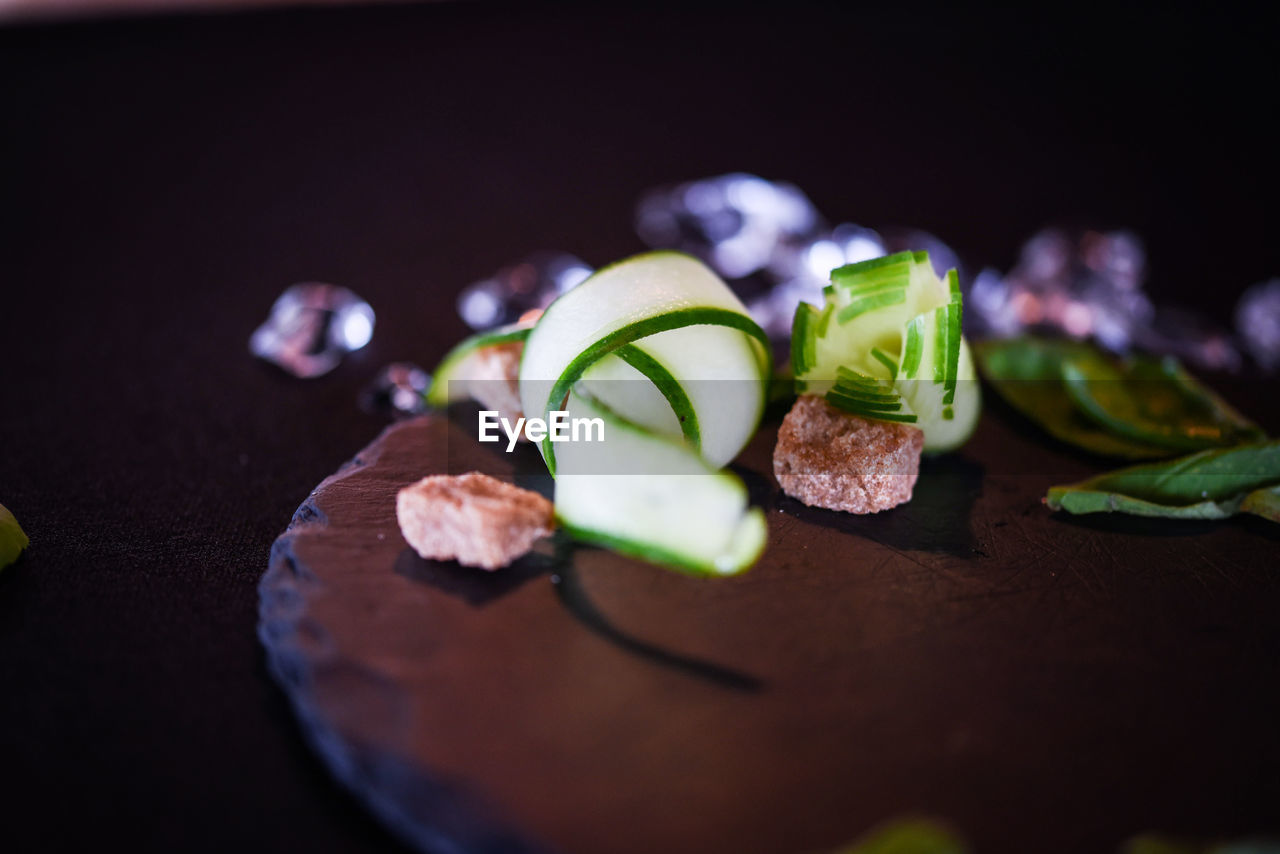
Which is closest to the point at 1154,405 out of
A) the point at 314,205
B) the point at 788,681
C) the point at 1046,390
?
the point at 1046,390

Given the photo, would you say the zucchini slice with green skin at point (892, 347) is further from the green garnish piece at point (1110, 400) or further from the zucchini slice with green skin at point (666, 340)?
the green garnish piece at point (1110, 400)

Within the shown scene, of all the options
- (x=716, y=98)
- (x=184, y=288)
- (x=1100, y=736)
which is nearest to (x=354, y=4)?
(x=716, y=98)

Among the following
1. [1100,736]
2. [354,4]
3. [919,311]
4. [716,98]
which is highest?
[354,4]

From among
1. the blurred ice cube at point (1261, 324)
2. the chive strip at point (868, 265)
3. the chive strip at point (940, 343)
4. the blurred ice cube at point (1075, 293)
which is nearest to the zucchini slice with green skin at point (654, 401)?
the chive strip at point (868, 265)

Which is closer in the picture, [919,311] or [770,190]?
[919,311]

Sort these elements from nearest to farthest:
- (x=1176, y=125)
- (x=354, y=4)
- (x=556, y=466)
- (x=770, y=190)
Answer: (x=556, y=466) → (x=770, y=190) → (x=1176, y=125) → (x=354, y=4)

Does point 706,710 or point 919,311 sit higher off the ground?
point 919,311

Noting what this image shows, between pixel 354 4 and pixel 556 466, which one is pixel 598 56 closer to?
pixel 354 4
